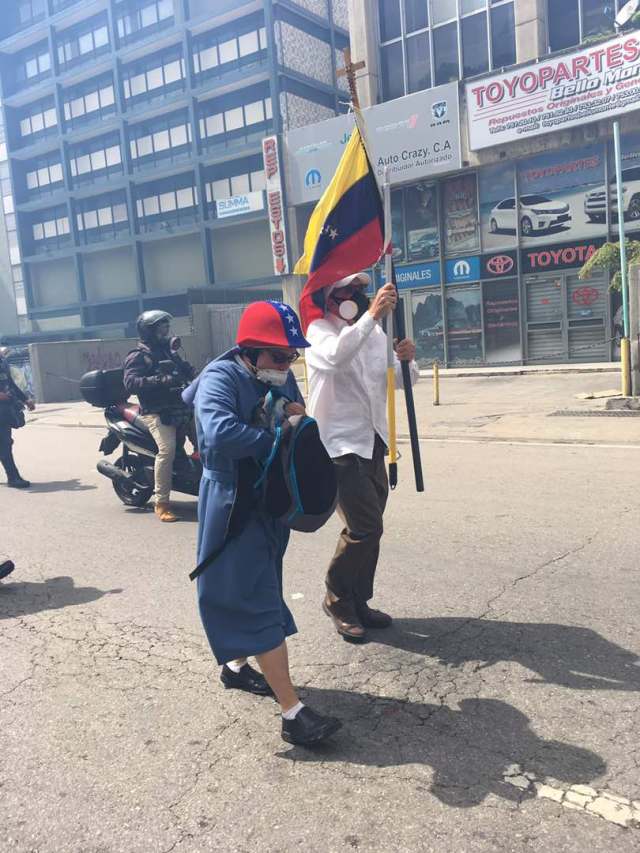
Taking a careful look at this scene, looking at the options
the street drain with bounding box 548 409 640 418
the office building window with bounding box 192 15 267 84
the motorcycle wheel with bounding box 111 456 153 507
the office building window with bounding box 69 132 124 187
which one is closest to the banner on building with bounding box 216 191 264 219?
the office building window with bounding box 192 15 267 84

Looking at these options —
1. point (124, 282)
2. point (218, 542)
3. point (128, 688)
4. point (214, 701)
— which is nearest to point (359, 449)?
point (218, 542)

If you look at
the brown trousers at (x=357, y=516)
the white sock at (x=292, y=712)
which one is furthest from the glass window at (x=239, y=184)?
the white sock at (x=292, y=712)

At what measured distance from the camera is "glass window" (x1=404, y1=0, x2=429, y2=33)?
2303 cm

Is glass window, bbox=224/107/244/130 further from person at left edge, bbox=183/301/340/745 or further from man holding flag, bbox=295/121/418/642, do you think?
person at left edge, bbox=183/301/340/745

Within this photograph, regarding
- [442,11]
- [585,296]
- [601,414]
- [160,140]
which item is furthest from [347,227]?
[160,140]

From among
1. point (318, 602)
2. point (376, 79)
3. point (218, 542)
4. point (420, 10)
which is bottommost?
point (318, 602)

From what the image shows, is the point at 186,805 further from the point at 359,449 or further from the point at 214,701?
the point at 359,449

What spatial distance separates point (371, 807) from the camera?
95.6 inches

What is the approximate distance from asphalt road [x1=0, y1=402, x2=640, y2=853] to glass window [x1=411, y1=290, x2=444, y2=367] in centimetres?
1815

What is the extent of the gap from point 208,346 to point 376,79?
1142 cm

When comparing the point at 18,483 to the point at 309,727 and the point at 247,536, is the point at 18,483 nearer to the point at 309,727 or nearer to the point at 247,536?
the point at 247,536

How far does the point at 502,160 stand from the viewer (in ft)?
70.1

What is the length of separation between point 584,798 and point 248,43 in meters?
38.6

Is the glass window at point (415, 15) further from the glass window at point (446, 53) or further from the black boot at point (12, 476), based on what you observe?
the black boot at point (12, 476)
